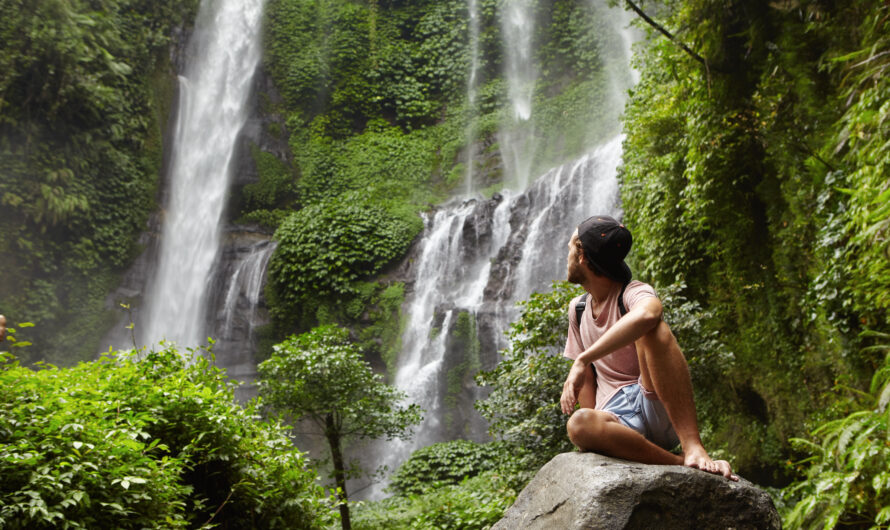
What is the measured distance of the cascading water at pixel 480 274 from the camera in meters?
12.7

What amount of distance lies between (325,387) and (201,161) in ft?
42.3

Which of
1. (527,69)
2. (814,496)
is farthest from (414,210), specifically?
(814,496)

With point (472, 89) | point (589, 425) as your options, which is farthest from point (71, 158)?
point (589, 425)

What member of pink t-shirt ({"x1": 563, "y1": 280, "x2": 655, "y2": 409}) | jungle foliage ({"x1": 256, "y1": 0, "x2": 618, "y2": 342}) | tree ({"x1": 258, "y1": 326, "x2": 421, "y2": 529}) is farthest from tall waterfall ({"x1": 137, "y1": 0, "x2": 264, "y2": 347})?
pink t-shirt ({"x1": 563, "y1": 280, "x2": 655, "y2": 409})

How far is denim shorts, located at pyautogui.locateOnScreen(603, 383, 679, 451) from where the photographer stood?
255cm

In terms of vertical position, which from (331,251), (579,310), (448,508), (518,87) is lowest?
(448,508)

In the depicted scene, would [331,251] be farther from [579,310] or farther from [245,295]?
[579,310]

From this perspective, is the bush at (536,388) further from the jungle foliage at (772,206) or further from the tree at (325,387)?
the tree at (325,387)

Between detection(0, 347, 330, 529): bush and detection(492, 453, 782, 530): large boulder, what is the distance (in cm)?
221

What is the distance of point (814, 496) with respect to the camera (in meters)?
3.86

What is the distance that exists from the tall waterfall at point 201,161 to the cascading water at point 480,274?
634 cm

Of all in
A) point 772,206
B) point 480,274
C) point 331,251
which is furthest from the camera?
point 331,251

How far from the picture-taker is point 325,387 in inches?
318

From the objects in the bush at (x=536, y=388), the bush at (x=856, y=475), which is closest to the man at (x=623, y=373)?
the bush at (x=856, y=475)
